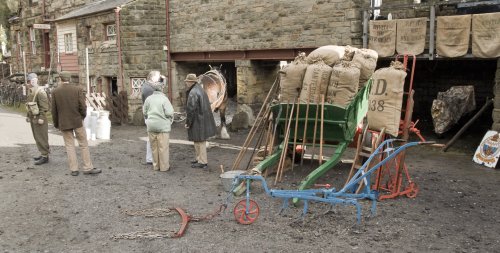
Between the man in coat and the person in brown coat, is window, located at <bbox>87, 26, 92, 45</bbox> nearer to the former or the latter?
the man in coat

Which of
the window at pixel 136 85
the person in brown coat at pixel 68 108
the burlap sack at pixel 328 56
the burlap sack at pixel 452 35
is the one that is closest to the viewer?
the burlap sack at pixel 328 56

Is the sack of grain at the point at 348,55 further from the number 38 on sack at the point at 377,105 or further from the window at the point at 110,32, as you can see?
the window at the point at 110,32

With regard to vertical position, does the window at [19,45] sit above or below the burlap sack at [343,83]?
above

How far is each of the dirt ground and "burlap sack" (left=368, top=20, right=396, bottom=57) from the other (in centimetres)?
315

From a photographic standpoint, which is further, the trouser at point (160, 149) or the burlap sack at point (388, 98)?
the trouser at point (160, 149)

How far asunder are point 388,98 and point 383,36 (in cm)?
474

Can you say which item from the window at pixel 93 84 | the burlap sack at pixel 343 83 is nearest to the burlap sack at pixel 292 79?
the burlap sack at pixel 343 83

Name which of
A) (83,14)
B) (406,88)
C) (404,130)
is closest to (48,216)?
(404,130)

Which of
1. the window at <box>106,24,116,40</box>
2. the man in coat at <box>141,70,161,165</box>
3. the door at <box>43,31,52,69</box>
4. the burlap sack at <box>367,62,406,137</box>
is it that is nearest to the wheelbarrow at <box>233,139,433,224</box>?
the burlap sack at <box>367,62,406,137</box>

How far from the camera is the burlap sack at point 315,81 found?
803 centimetres

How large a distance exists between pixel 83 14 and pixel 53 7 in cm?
999

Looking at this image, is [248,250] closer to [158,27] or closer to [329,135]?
[329,135]

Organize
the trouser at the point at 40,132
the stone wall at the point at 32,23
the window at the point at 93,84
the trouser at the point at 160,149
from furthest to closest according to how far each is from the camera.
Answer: the stone wall at the point at 32,23 → the window at the point at 93,84 → the trouser at the point at 40,132 → the trouser at the point at 160,149

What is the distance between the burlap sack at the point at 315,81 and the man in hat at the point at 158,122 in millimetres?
2742
